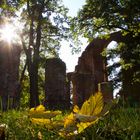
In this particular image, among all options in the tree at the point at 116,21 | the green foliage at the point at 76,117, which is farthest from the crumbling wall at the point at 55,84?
the green foliage at the point at 76,117

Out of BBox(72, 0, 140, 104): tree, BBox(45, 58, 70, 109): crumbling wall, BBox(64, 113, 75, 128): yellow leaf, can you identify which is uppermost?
BBox(72, 0, 140, 104): tree

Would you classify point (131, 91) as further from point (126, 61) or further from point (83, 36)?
point (83, 36)

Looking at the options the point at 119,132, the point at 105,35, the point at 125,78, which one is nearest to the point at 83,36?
the point at 105,35

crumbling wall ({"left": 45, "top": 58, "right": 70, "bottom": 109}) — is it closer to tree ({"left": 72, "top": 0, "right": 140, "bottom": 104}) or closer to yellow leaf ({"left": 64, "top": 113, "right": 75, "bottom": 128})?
tree ({"left": 72, "top": 0, "right": 140, "bottom": 104})

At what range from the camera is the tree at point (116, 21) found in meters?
20.9

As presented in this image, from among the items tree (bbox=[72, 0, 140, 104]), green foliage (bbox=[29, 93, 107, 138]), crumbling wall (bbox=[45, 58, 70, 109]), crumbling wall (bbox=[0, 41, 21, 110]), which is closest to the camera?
green foliage (bbox=[29, 93, 107, 138])

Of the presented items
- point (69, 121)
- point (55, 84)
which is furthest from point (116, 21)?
point (69, 121)

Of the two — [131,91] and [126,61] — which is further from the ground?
[126,61]

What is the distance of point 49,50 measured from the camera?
32750 millimetres

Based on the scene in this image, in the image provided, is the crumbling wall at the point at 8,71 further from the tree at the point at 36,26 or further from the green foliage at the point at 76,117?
the green foliage at the point at 76,117

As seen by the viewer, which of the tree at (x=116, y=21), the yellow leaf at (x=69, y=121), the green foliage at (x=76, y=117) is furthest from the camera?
the tree at (x=116, y=21)

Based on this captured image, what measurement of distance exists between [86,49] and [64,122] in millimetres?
32604

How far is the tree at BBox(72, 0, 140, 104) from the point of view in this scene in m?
20.9

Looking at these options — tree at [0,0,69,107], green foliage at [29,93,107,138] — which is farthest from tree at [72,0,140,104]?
green foliage at [29,93,107,138]
